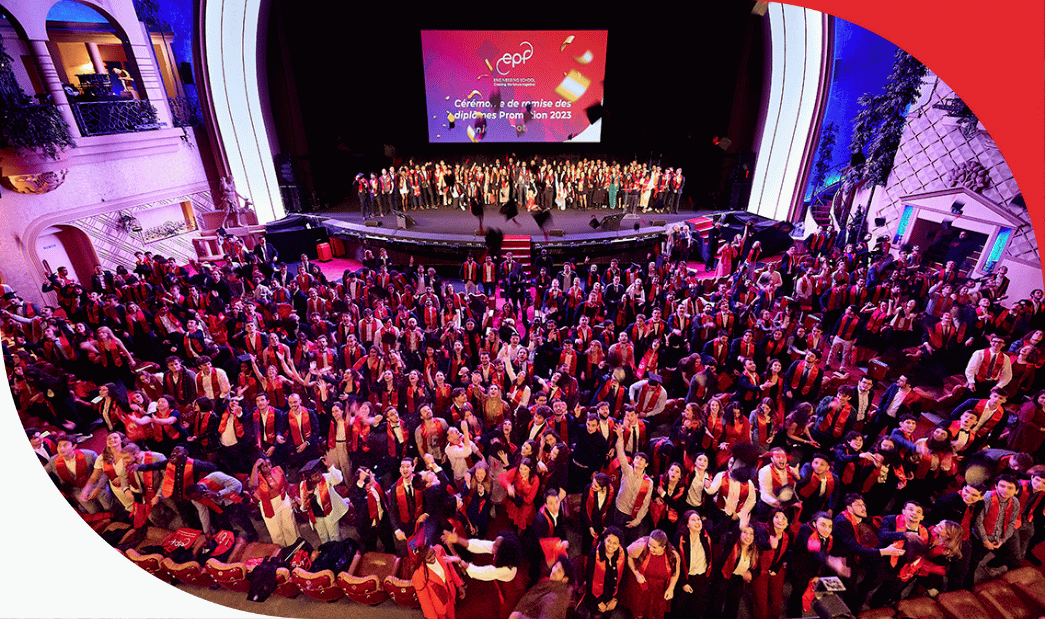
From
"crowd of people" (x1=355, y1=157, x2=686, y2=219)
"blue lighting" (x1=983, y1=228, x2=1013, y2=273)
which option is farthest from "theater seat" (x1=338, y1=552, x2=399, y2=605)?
"blue lighting" (x1=983, y1=228, x2=1013, y2=273)

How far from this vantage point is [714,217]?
→ 14.9 metres

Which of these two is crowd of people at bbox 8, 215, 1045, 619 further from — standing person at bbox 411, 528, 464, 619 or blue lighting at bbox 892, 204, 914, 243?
blue lighting at bbox 892, 204, 914, 243

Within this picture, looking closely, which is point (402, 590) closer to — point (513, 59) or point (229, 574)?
point (229, 574)

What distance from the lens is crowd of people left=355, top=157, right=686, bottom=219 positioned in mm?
14969

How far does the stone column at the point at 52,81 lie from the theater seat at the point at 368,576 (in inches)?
481

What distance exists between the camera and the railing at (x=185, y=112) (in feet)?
41.2

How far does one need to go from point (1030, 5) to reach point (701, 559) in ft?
12.3

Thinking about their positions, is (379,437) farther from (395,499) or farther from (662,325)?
(662,325)

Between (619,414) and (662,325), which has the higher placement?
(662,325)

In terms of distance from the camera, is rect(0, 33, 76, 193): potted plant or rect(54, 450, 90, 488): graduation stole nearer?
rect(54, 450, 90, 488): graduation stole

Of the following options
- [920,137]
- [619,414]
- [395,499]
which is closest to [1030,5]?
[619,414]

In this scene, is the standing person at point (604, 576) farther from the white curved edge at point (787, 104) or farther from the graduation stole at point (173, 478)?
the white curved edge at point (787, 104)

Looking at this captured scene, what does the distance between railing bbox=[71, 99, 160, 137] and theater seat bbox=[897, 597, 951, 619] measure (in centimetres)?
1620

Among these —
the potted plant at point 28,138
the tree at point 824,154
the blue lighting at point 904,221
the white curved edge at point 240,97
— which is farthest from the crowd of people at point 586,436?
the white curved edge at point 240,97
